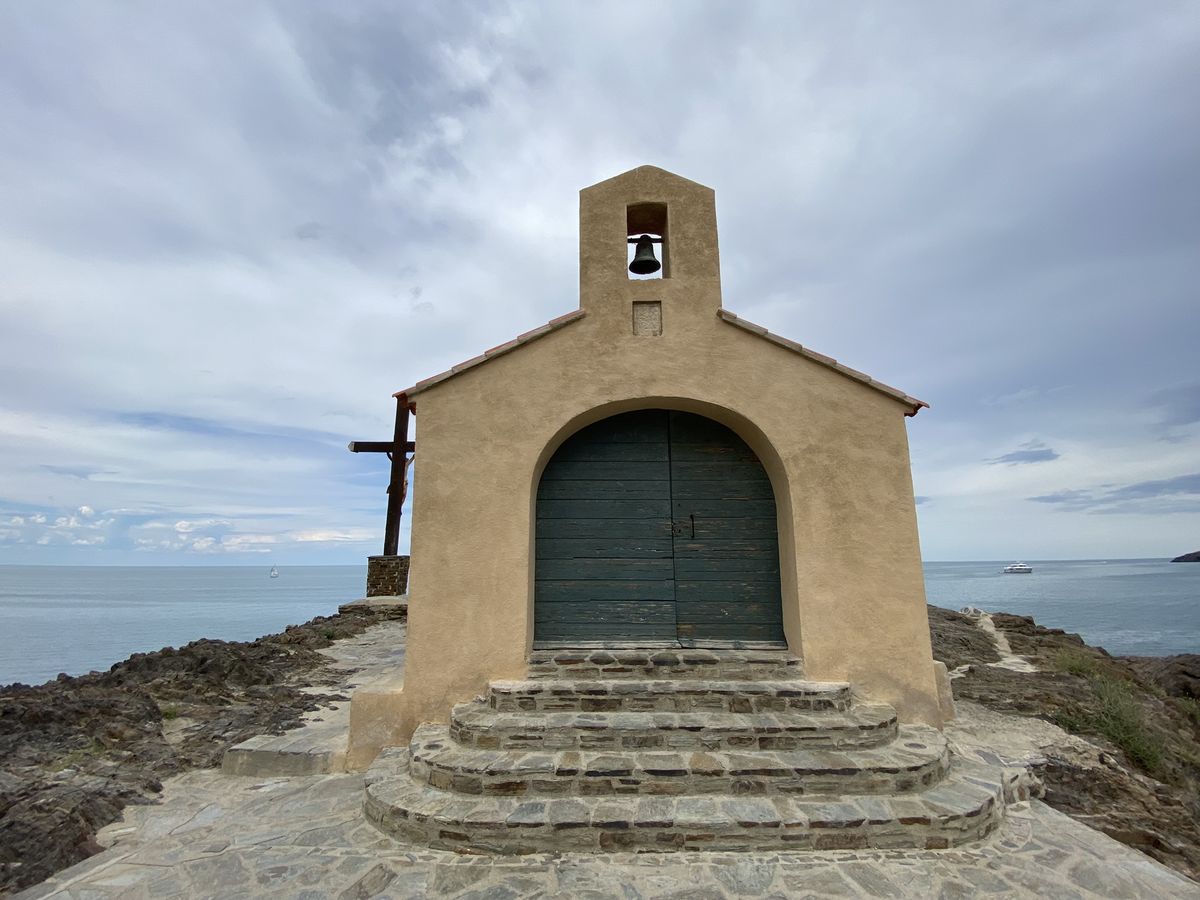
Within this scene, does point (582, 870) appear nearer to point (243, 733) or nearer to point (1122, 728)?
point (243, 733)

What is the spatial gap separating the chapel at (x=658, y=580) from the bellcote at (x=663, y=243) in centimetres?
3

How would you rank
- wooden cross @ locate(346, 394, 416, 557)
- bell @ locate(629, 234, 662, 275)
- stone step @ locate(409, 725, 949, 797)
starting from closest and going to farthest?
stone step @ locate(409, 725, 949, 797)
bell @ locate(629, 234, 662, 275)
wooden cross @ locate(346, 394, 416, 557)

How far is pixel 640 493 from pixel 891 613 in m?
2.66

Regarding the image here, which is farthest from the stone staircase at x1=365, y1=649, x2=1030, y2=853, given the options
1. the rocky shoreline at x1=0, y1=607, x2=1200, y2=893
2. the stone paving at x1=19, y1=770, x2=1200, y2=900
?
the rocky shoreline at x1=0, y1=607, x2=1200, y2=893

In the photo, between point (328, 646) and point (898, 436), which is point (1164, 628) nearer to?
point (898, 436)

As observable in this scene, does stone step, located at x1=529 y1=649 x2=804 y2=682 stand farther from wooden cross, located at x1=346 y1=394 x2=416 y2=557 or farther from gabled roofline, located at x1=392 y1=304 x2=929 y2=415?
wooden cross, located at x1=346 y1=394 x2=416 y2=557

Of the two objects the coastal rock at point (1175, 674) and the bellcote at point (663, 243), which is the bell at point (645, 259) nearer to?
the bellcote at point (663, 243)

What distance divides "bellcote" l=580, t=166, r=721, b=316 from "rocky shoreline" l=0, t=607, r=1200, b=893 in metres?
5.66

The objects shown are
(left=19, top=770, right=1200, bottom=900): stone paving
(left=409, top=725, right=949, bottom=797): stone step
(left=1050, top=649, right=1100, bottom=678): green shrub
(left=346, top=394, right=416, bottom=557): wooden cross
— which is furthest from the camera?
(left=346, top=394, right=416, bottom=557): wooden cross

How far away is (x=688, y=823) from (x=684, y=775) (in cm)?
42

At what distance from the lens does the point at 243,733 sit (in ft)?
21.4

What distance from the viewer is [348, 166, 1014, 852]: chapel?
432cm

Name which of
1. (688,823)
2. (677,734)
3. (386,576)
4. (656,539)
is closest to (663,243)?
(656,539)

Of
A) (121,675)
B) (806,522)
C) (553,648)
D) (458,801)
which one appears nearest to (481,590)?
(553,648)
